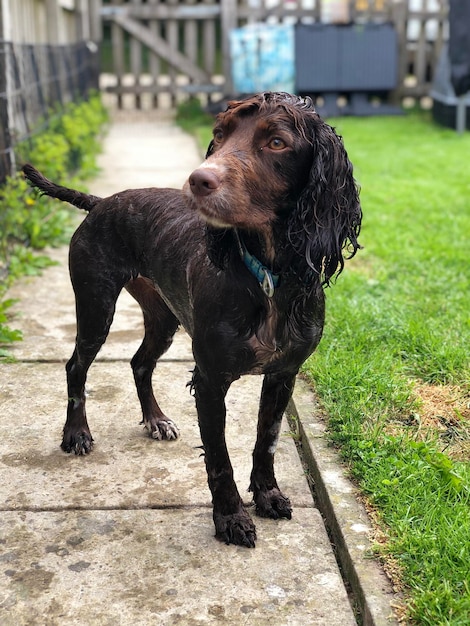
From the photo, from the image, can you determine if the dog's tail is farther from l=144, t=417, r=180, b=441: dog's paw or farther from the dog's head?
the dog's head

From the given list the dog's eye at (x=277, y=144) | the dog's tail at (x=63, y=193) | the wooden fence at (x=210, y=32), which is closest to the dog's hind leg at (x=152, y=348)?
the dog's tail at (x=63, y=193)

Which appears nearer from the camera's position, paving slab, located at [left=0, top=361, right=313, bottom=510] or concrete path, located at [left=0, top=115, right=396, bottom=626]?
concrete path, located at [left=0, top=115, right=396, bottom=626]

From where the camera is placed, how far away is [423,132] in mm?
13188

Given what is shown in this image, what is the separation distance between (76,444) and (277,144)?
1.82m

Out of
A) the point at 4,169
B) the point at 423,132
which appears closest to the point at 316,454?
the point at 4,169

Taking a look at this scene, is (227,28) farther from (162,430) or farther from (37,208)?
(162,430)

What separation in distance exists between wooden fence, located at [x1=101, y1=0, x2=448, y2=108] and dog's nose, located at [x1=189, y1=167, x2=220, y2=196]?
1326cm

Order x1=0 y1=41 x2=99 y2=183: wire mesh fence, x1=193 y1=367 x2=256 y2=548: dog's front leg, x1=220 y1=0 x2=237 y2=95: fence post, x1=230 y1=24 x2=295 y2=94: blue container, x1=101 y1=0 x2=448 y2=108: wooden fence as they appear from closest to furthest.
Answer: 1. x1=193 y1=367 x2=256 y2=548: dog's front leg
2. x1=0 y1=41 x2=99 y2=183: wire mesh fence
3. x1=230 y1=24 x2=295 y2=94: blue container
4. x1=220 y1=0 x2=237 y2=95: fence post
5. x1=101 y1=0 x2=448 y2=108: wooden fence

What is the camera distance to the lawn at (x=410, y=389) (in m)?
2.69

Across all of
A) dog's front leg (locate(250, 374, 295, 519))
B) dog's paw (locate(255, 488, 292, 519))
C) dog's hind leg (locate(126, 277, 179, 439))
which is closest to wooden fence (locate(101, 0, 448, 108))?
dog's hind leg (locate(126, 277, 179, 439))

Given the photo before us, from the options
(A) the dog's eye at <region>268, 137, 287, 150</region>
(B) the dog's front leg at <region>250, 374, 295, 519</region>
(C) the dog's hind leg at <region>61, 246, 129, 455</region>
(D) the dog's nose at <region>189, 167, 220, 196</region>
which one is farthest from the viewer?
(C) the dog's hind leg at <region>61, 246, 129, 455</region>

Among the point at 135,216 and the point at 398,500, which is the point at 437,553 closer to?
the point at 398,500

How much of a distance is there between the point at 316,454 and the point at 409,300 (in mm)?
2145

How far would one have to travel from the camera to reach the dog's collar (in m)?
2.71
